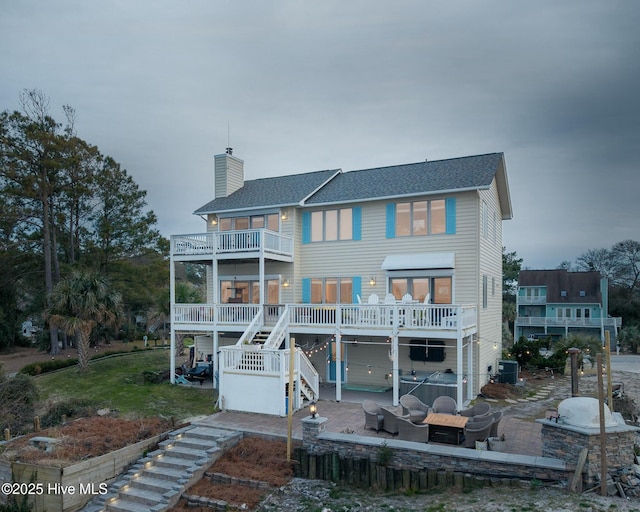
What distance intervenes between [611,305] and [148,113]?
4714 cm

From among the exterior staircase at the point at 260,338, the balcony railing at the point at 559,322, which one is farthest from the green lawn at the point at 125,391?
the balcony railing at the point at 559,322

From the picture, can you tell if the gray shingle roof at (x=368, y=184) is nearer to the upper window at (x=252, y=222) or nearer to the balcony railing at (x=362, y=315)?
the upper window at (x=252, y=222)

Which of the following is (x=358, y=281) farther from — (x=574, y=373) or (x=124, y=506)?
(x=124, y=506)

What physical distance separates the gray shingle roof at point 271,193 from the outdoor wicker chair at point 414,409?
9695mm

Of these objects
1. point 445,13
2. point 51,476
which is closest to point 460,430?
point 51,476

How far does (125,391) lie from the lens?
16609 millimetres

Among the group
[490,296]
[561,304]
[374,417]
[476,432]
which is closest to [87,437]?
[374,417]

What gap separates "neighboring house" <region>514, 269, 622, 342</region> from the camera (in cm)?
4269

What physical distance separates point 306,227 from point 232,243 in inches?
132

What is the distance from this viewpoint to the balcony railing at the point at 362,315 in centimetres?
1402

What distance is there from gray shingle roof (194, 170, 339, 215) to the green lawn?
8108mm

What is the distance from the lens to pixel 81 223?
2834cm

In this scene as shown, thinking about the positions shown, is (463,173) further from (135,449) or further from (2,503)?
(2,503)

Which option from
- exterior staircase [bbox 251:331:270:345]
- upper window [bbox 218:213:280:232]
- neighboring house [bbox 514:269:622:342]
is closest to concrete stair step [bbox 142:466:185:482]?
exterior staircase [bbox 251:331:270:345]
